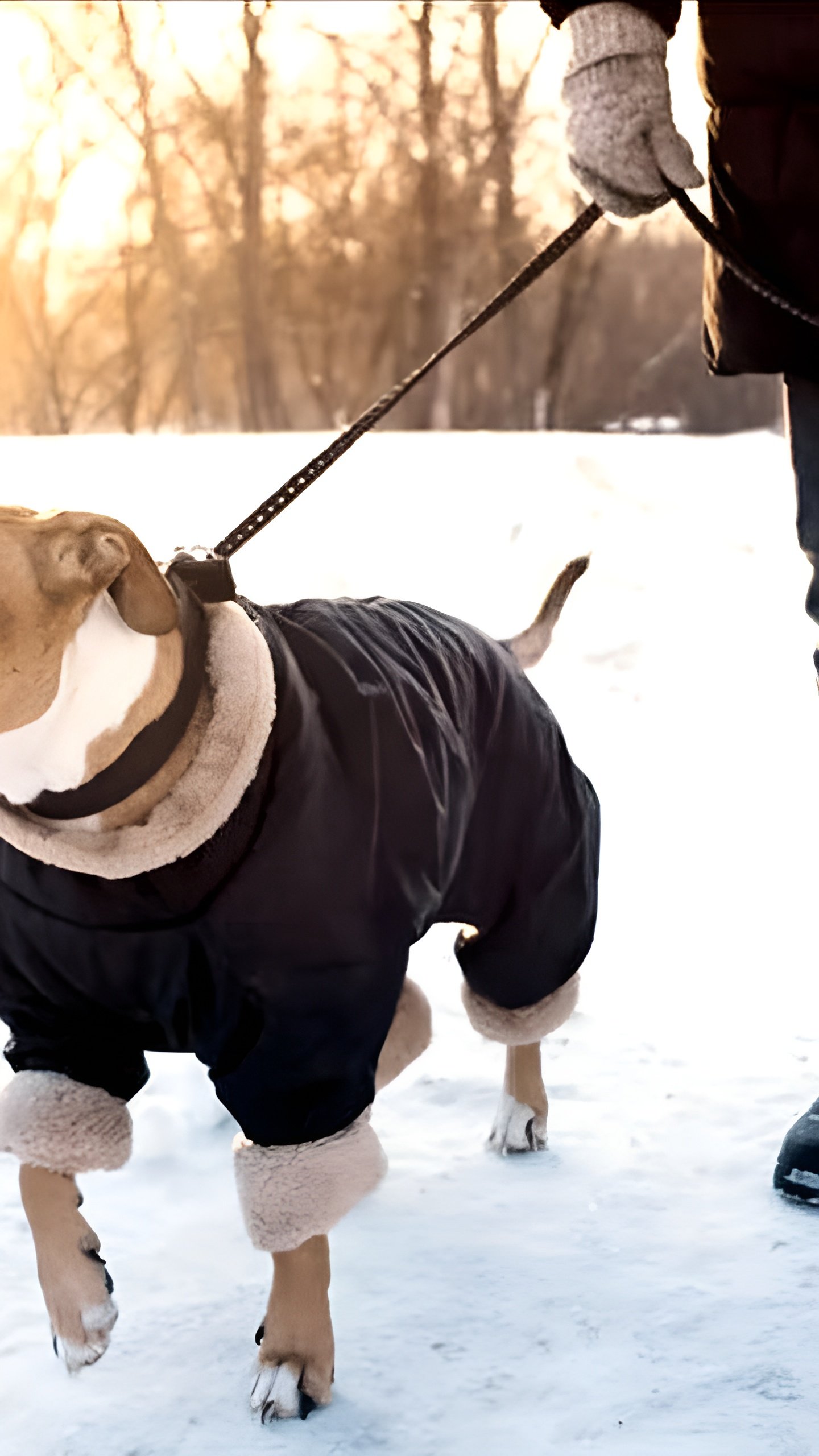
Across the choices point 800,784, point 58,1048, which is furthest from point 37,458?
point 58,1048

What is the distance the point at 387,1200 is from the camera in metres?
1.88

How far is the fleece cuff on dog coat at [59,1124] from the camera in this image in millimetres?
1460

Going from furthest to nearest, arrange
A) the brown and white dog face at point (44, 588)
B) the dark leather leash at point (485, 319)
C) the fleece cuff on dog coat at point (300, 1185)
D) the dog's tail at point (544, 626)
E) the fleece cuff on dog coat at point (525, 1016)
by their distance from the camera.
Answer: the dog's tail at point (544, 626) < the fleece cuff on dog coat at point (525, 1016) < the dark leather leash at point (485, 319) < the fleece cuff on dog coat at point (300, 1185) < the brown and white dog face at point (44, 588)

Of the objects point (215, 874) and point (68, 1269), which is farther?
point (68, 1269)

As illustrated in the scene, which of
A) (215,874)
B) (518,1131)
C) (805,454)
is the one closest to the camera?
(215,874)

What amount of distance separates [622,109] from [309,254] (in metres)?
6.16

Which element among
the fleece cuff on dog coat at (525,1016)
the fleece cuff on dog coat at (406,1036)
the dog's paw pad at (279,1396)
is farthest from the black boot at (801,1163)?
the dog's paw pad at (279,1396)

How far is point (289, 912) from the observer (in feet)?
4.25

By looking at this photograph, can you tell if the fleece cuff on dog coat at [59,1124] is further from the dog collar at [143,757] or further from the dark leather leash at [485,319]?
the dark leather leash at [485,319]

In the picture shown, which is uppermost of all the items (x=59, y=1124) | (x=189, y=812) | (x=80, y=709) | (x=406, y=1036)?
(x=80, y=709)

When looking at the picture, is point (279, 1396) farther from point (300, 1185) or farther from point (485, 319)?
point (485, 319)

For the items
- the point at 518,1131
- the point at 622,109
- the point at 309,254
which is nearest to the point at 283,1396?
the point at 518,1131

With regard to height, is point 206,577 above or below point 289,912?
above

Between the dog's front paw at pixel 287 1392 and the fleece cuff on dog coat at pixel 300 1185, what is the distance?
135mm
